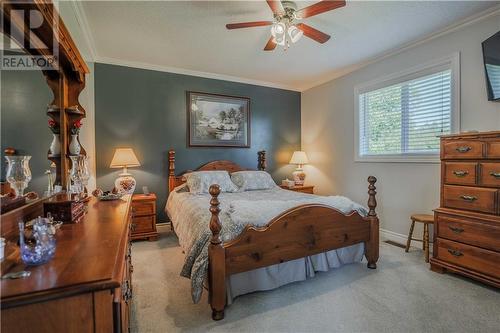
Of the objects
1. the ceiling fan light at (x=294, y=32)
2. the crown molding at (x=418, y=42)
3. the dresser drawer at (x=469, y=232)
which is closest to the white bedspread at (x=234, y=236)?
the dresser drawer at (x=469, y=232)

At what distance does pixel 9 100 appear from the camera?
3.65 ft

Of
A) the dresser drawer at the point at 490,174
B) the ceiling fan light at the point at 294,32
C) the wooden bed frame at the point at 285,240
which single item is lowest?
the wooden bed frame at the point at 285,240

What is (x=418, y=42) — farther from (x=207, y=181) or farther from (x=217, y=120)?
(x=207, y=181)

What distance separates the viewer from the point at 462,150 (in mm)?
2232

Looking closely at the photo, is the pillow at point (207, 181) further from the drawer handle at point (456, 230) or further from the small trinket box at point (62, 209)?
the drawer handle at point (456, 230)

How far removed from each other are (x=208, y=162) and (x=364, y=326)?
315cm

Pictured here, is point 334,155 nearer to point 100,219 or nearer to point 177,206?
point 177,206

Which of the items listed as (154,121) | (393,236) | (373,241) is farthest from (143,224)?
(393,236)

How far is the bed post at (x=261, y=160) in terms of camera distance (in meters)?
Answer: 4.54

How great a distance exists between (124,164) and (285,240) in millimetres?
2443

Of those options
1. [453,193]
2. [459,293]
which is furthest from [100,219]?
[453,193]

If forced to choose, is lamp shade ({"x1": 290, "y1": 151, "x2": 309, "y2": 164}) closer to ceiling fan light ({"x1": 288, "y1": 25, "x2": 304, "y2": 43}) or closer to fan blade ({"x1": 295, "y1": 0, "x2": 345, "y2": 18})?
ceiling fan light ({"x1": 288, "y1": 25, "x2": 304, "y2": 43})

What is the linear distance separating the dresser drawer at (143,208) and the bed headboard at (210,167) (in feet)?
1.64

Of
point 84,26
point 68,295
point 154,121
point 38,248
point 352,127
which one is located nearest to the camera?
point 68,295
